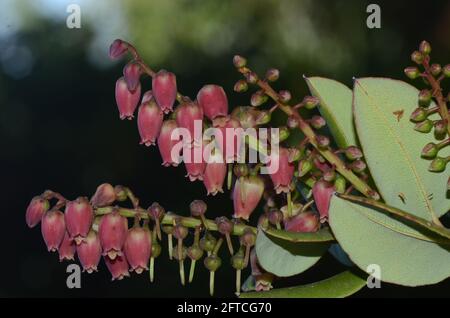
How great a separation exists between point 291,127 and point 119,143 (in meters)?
2.95

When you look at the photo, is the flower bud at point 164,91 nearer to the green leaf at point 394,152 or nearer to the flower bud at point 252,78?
the flower bud at point 252,78

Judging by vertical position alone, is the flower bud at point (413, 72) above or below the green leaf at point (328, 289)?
above

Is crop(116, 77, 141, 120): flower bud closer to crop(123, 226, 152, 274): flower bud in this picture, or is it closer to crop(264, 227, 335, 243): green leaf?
crop(123, 226, 152, 274): flower bud

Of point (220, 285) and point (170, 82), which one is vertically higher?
point (170, 82)

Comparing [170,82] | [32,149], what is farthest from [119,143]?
[170,82]

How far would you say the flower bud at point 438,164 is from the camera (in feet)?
2.42

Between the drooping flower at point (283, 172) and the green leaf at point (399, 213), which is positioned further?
the drooping flower at point (283, 172)

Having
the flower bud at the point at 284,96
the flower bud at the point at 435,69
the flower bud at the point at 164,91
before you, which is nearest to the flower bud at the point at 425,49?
the flower bud at the point at 435,69

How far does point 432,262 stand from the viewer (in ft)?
2.37

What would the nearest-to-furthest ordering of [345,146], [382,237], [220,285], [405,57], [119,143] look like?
[382,237] < [345,146] < [220,285] < [405,57] < [119,143]

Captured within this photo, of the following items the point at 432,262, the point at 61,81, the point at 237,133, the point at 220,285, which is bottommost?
the point at 220,285

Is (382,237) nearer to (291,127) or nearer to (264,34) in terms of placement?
(291,127)

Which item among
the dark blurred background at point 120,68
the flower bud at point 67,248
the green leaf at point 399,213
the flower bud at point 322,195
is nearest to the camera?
the green leaf at point 399,213

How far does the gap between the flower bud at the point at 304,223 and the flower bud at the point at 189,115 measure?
0.12m
